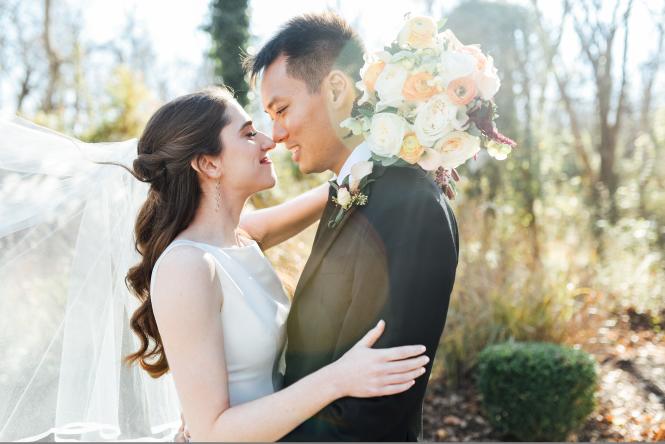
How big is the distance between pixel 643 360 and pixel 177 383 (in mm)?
6719

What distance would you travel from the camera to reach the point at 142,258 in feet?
9.05

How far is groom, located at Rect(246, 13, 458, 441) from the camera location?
1.92 meters

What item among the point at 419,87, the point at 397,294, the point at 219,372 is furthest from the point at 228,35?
the point at 397,294

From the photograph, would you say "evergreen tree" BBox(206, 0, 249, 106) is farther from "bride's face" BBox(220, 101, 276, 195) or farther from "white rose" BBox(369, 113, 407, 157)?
"white rose" BBox(369, 113, 407, 157)

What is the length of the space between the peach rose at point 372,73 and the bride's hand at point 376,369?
2.88 ft

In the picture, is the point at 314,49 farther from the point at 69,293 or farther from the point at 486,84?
the point at 69,293

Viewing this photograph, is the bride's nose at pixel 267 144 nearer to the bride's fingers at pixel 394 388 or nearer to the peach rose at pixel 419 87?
the peach rose at pixel 419 87

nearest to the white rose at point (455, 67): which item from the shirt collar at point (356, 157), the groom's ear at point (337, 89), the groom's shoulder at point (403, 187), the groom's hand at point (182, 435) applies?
the groom's shoulder at point (403, 187)

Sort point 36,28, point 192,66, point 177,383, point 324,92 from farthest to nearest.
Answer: point 192,66
point 36,28
point 324,92
point 177,383

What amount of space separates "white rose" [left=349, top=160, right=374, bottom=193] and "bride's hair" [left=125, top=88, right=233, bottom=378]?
651mm

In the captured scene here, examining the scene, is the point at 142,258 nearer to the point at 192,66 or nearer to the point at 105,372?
the point at 105,372

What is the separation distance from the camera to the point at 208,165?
8.30 feet

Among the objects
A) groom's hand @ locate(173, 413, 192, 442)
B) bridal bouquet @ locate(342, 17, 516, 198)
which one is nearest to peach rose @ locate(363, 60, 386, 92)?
bridal bouquet @ locate(342, 17, 516, 198)

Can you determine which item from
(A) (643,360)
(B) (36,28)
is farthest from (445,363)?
(B) (36,28)
